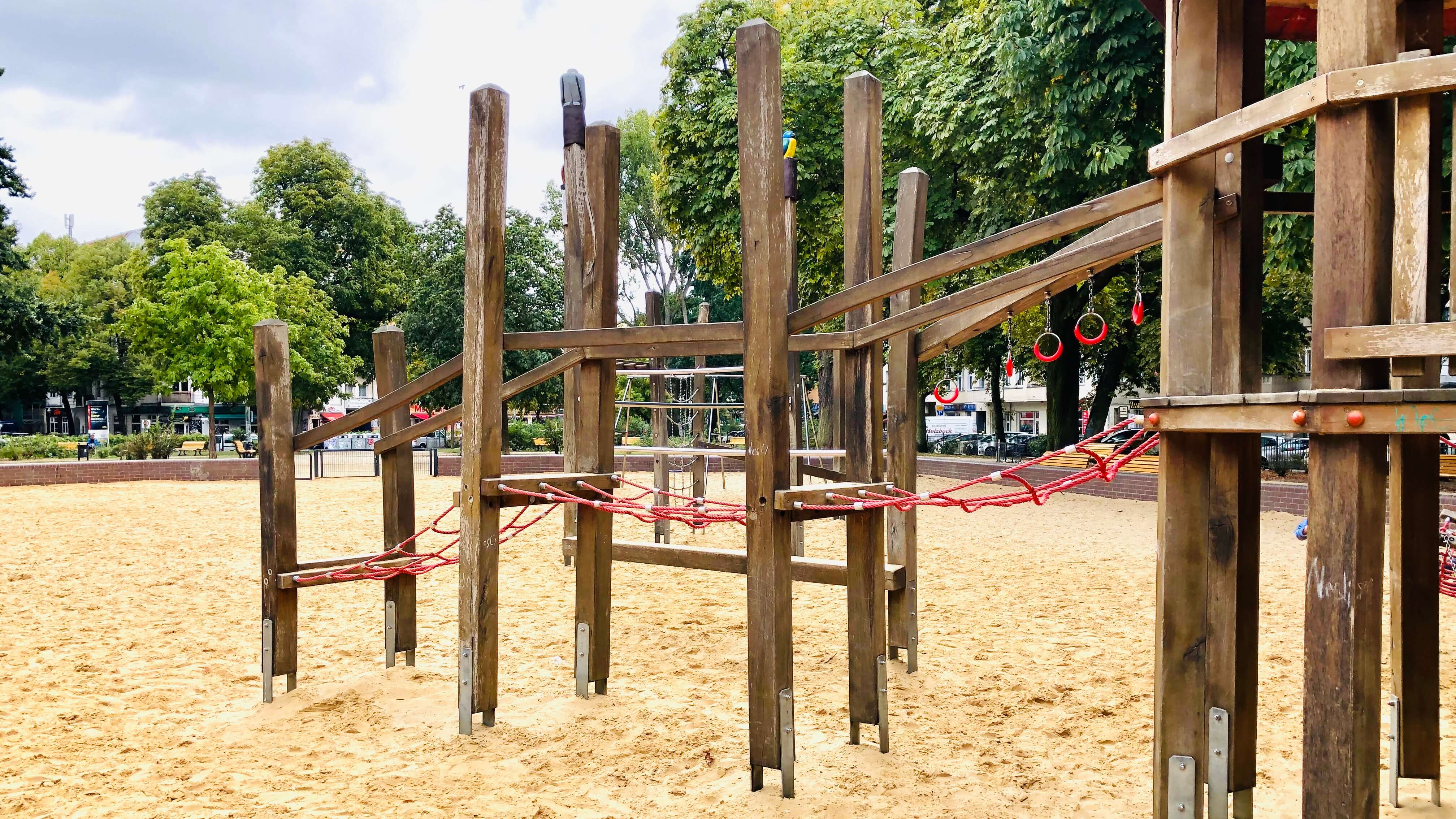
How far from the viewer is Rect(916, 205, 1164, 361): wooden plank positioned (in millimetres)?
4160

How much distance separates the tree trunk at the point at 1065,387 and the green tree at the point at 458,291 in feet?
51.5

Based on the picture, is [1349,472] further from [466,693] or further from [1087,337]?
[1087,337]

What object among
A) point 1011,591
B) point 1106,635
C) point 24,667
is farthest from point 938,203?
point 24,667

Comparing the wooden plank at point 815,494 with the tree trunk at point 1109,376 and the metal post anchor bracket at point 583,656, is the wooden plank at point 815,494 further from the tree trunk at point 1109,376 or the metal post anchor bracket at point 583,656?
the tree trunk at point 1109,376

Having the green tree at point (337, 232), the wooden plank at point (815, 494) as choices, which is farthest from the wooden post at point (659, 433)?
the green tree at point (337, 232)

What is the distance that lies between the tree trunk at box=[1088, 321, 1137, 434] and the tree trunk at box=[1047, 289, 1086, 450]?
1262 mm

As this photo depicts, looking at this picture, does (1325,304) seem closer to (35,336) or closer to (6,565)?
(6,565)

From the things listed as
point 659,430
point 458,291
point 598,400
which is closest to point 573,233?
point 598,400

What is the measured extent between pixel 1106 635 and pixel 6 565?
35.2 feet

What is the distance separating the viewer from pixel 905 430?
578cm

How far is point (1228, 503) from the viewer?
9.67 ft

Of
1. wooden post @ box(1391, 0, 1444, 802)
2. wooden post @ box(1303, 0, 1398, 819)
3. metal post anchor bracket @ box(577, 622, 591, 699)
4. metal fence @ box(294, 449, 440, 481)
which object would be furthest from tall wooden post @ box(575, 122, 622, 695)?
metal fence @ box(294, 449, 440, 481)

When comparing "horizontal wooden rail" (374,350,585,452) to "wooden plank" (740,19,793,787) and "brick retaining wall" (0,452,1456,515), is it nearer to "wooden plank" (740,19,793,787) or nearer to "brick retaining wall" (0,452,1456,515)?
"wooden plank" (740,19,793,787)

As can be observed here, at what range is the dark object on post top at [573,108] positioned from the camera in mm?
6328
